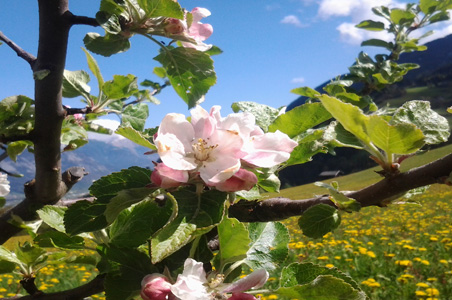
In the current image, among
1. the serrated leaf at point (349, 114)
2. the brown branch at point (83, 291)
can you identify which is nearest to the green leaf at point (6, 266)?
the brown branch at point (83, 291)

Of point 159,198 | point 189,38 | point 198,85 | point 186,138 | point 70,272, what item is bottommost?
point 70,272

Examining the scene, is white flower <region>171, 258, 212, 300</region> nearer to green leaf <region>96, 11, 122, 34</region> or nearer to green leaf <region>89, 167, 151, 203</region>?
green leaf <region>89, 167, 151, 203</region>

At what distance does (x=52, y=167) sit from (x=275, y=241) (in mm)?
729

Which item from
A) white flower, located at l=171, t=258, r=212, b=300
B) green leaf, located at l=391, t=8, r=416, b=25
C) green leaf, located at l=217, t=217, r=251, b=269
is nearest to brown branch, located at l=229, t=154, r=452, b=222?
green leaf, located at l=217, t=217, r=251, b=269

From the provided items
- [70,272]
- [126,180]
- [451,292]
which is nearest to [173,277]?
[126,180]

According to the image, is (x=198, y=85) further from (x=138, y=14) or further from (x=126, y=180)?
(x=126, y=180)

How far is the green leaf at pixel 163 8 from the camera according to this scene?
0.93 meters

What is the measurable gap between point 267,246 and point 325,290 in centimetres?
27

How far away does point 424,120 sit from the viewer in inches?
28.8

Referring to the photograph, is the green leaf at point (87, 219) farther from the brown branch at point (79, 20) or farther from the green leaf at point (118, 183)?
the brown branch at point (79, 20)

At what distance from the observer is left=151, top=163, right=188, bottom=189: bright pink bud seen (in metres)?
0.60

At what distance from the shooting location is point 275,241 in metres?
0.90

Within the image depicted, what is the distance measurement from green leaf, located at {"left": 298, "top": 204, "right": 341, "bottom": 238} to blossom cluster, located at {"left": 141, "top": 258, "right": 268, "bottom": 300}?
0.19 m

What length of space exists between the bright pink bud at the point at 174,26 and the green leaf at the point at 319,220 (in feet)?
1.90
